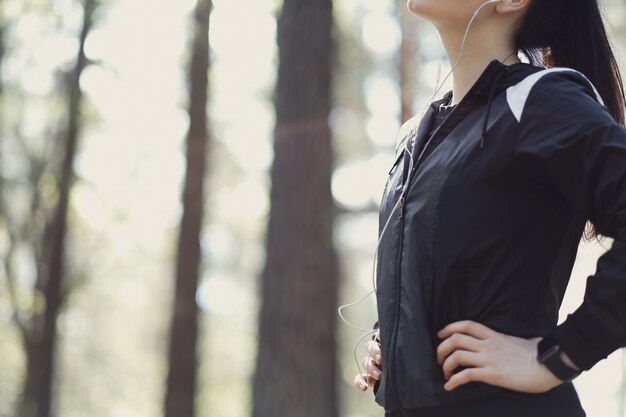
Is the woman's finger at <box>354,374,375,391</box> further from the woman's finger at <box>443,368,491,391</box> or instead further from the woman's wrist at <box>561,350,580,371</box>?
the woman's wrist at <box>561,350,580,371</box>

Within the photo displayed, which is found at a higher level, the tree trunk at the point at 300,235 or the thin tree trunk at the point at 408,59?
the thin tree trunk at the point at 408,59

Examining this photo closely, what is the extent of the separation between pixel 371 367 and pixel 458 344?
46cm

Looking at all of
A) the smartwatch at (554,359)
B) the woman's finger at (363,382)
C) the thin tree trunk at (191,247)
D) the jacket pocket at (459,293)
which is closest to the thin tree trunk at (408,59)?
the thin tree trunk at (191,247)

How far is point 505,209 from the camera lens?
6.68 ft

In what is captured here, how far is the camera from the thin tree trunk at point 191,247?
11.8m

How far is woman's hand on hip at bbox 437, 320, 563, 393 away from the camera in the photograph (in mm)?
1950

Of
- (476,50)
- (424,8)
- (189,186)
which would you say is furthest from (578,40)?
(189,186)

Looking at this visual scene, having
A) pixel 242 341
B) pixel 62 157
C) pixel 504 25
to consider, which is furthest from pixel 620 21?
pixel 242 341

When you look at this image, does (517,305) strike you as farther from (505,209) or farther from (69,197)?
(69,197)

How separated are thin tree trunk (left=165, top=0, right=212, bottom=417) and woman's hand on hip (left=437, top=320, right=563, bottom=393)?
10.0 meters

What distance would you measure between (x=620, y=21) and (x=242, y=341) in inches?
1030

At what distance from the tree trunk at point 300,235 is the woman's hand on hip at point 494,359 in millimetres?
4393

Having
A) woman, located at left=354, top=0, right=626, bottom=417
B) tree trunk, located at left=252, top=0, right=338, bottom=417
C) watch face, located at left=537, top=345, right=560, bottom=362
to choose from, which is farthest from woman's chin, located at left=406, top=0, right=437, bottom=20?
tree trunk, located at left=252, top=0, right=338, bottom=417

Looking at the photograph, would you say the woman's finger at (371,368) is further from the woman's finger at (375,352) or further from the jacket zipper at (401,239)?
the jacket zipper at (401,239)
